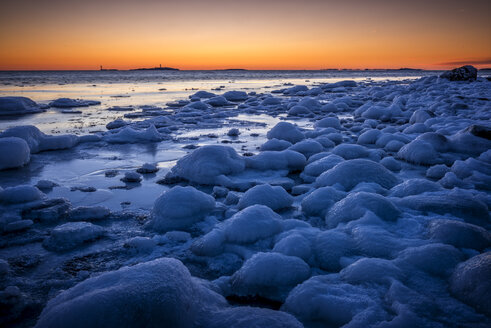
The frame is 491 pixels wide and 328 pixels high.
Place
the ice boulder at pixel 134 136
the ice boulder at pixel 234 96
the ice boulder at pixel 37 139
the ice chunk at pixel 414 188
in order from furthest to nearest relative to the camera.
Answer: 1. the ice boulder at pixel 234 96
2. the ice boulder at pixel 134 136
3. the ice boulder at pixel 37 139
4. the ice chunk at pixel 414 188

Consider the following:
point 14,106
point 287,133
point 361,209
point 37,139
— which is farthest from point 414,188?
point 14,106

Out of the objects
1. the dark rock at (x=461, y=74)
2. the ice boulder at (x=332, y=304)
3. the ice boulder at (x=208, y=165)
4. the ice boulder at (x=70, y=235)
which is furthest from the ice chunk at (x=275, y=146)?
the dark rock at (x=461, y=74)

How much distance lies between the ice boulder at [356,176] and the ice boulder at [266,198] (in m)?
0.61

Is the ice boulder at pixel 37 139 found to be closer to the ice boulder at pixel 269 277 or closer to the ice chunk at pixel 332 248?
the ice boulder at pixel 269 277

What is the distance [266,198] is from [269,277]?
110 centimetres

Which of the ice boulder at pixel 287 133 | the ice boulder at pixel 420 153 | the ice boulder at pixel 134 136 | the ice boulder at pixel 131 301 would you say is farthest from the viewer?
the ice boulder at pixel 134 136

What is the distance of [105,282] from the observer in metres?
1.46

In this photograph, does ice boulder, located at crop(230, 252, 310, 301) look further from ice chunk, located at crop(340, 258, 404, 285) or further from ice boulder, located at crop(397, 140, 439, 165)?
ice boulder, located at crop(397, 140, 439, 165)

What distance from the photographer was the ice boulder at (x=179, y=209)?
249 cm

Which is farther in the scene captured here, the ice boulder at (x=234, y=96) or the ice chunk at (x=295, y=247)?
the ice boulder at (x=234, y=96)

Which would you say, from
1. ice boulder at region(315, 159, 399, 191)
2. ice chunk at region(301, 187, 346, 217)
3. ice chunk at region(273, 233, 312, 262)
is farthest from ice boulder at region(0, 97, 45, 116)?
ice chunk at region(273, 233, 312, 262)

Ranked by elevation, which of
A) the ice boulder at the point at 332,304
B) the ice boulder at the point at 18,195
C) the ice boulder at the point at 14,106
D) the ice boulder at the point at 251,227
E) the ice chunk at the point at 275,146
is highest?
the ice boulder at the point at 14,106

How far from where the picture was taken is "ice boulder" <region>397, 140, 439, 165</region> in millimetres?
4164

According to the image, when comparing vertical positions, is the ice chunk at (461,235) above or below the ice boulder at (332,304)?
above
